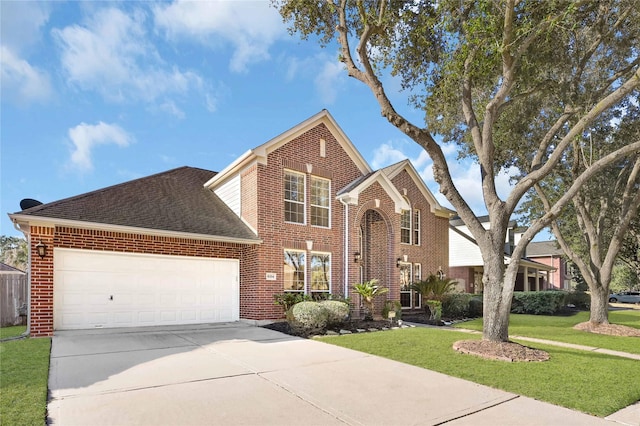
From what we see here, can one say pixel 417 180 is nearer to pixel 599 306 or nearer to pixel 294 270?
pixel 294 270

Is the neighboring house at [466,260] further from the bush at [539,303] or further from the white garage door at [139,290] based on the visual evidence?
the white garage door at [139,290]

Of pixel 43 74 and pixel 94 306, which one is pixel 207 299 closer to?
pixel 94 306

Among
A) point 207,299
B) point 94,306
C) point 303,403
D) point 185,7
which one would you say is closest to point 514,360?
point 303,403

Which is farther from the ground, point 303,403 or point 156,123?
point 156,123

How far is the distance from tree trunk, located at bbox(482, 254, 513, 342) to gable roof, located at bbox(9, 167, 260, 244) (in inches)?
283

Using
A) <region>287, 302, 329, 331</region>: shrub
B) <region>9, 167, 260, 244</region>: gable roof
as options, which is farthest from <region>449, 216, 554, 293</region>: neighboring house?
<region>9, 167, 260, 244</region>: gable roof

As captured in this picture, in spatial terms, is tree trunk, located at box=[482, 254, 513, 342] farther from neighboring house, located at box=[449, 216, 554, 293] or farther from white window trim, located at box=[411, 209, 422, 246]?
neighboring house, located at box=[449, 216, 554, 293]

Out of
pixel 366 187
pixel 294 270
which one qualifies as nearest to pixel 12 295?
pixel 294 270

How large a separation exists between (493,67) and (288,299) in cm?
909

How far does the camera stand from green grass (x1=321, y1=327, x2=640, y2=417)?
544cm

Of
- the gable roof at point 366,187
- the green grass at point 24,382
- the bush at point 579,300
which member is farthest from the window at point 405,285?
the bush at point 579,300

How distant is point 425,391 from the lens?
566 centimetres

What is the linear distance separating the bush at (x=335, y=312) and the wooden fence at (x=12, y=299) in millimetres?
10064

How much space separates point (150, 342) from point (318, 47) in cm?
905
